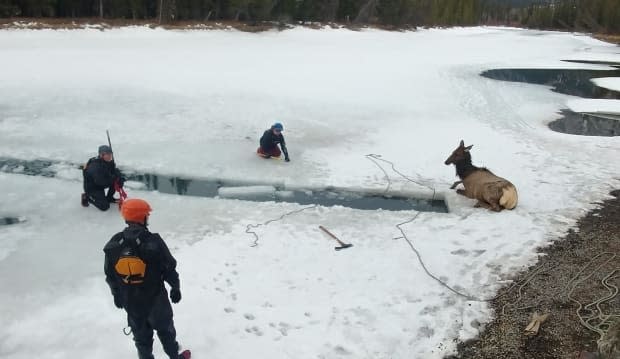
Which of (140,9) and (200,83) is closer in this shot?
(200,83)

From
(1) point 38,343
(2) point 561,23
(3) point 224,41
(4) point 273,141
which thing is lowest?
(1) point 38,343

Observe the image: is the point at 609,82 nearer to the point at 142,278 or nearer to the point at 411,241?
the point at 411,241

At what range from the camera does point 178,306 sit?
5027mm

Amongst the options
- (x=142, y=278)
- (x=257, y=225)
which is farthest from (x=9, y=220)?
(x=142, y=278)

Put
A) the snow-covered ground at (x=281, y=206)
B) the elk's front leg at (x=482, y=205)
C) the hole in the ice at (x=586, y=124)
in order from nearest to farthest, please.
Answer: the snow-covered ground at (x=281, y=206) < the elk's front leg at (x=482, y=205) < the hole in the ice at (x=586, y=124)

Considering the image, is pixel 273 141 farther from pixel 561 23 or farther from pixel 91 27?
pixel 561 23

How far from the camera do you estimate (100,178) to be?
7.14 metres

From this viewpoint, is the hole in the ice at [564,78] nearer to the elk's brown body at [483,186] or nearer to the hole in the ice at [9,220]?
the elk's brown body at [483,186]

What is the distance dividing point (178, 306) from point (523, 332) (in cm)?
348

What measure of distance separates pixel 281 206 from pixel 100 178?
9.18 ft

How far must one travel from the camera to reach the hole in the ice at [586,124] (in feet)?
44.3

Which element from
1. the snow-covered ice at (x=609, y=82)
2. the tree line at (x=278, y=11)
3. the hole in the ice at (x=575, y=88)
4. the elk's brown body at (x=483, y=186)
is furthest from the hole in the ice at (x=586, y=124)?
the tree line at (x=278, y=11)

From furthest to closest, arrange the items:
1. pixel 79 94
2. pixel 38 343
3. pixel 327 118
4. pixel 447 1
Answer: pixel 447 1, pixel 79 94, pixel 327 118, pixel 38 343

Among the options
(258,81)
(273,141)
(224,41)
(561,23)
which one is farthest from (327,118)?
(561,23)
